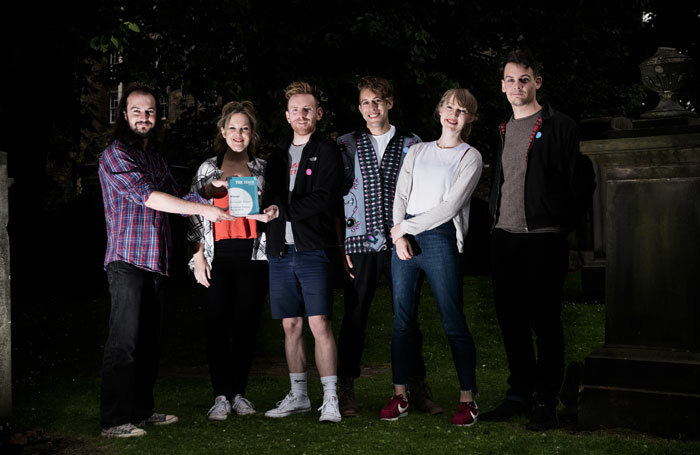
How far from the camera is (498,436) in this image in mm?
5141

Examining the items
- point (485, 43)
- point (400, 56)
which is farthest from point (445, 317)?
point (485, 43)

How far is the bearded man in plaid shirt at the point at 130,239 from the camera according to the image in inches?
211

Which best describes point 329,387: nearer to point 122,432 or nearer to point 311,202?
point 311,202

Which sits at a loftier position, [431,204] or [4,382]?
[431,204]

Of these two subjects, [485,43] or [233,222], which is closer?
[233,222]

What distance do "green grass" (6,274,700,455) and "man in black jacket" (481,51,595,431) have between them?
371mm

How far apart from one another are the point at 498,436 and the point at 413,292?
1.09 metres

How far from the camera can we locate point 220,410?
586cm

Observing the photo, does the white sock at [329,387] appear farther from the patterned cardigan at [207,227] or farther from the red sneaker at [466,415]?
the patterned cardigan at [207,227]

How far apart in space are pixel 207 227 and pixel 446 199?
1694mm

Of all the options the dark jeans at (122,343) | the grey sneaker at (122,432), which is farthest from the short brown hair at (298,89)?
the grey sneaker at (122,432)

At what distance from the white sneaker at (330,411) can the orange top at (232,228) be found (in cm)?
125

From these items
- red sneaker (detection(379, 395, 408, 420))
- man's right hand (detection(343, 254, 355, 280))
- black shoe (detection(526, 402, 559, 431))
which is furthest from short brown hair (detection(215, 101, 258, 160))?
black shoe (detection(526, 402, 559, 431))

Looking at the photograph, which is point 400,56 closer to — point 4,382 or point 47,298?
point 47,298
